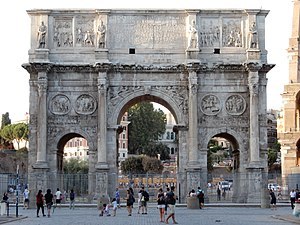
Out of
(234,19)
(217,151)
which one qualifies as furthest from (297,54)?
(217,151)

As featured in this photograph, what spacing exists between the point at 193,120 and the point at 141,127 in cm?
4925

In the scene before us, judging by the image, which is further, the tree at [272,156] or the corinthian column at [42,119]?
the tree at [272,156]

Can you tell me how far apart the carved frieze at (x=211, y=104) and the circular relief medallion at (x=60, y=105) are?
6.91 meters

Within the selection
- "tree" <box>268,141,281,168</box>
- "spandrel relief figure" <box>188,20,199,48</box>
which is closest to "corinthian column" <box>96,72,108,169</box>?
"spandrel relief figure" <box>188,20,199,48</box>

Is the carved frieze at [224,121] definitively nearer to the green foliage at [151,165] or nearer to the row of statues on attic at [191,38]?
the row of statues on attic at [191,38]

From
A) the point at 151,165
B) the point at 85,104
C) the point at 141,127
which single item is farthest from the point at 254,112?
the point at 141,127

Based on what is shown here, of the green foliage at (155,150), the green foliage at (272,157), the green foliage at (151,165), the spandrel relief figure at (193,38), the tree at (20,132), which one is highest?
the spandrel relief figure at (193,38)

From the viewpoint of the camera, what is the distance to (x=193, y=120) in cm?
3725

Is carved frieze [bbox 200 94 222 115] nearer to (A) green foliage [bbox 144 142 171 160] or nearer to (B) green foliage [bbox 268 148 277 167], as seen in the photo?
(B) green foliage [bbox 268 148 277 167]

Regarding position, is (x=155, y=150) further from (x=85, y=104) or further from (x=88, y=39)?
(x=88, y=39)

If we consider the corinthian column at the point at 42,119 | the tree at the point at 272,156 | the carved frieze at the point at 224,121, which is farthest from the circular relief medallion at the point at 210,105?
the tree at the point at 272,156

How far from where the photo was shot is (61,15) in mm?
38094

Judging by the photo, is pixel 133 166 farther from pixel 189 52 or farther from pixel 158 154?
pixel 189 52

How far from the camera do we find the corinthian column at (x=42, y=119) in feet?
122
